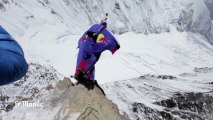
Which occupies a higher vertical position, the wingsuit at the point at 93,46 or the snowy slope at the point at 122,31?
the wingsuit at the point at 93,46

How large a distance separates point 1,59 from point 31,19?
2555cm

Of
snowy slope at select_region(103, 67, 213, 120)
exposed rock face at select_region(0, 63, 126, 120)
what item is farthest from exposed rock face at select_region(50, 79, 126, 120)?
snowy slope at select_region(103, 67, 213, 120)

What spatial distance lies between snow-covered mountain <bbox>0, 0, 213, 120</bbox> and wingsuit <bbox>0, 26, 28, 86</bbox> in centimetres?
604

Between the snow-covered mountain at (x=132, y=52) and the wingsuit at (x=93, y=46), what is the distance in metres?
0.77

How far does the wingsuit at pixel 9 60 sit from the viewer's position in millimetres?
1919

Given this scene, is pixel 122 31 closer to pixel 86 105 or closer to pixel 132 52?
pixel 132 52

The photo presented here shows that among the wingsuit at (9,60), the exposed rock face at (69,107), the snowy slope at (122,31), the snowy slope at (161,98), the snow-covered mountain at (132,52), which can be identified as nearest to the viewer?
the wingsuit at (9,60)

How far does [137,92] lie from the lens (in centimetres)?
2231

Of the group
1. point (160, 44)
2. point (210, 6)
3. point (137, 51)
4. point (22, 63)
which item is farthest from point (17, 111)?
point (210, 6)

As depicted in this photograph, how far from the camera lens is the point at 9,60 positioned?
1921 millimetres

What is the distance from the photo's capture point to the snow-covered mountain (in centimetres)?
1845

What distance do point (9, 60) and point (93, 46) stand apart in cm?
584
